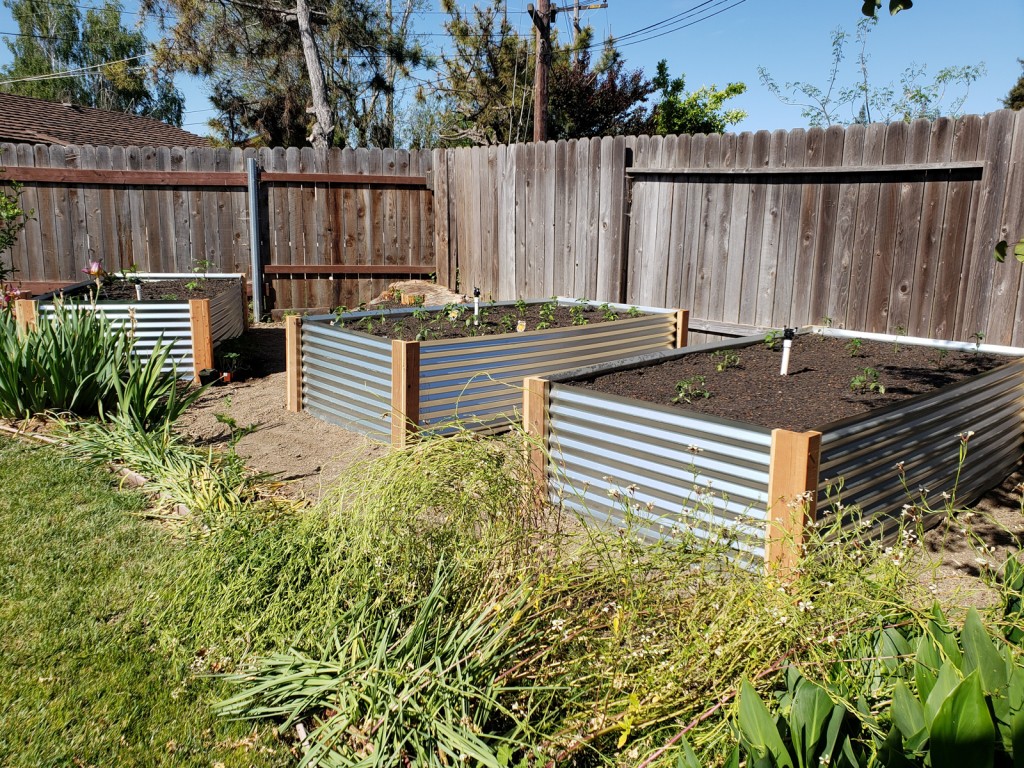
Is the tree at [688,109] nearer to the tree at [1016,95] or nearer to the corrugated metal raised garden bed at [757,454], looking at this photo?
the tree at [1016,95]

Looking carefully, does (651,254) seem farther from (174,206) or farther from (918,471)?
(174,206)

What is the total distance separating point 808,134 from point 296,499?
4.94m

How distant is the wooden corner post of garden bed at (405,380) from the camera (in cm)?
543

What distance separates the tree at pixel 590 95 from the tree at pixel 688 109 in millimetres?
599

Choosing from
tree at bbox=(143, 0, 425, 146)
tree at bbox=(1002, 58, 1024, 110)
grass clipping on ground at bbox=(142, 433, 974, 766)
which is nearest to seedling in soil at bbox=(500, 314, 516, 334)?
grass clipping on ground at bbox=(142, 433, 974, 766)

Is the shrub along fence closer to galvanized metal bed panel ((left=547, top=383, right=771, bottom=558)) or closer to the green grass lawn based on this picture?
galvanized metal bed panel ((left=547, top=383, right=771, bottom=558))

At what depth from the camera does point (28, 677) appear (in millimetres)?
2783

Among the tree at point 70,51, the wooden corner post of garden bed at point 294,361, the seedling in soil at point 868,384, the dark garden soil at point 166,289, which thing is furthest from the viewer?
the tree at point 70,51

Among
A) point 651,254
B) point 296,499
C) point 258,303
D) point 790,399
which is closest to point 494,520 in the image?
point 296,499

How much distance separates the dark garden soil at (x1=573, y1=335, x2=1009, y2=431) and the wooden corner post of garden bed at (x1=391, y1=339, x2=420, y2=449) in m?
1.19

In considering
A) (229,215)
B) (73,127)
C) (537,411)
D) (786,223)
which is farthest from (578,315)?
(73,127)

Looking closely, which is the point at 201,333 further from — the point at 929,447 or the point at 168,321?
the point at 929,447

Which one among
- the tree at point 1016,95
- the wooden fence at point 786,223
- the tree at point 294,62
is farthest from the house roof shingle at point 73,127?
the tree at point 1016,95

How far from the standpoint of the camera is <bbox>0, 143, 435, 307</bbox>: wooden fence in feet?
34.6
